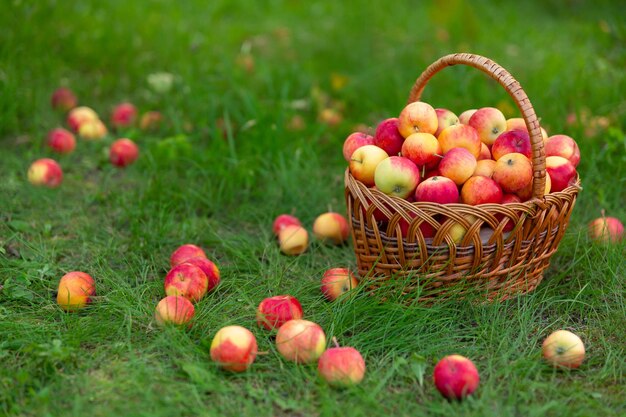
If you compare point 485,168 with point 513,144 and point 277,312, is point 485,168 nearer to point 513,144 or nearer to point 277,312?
point 513,144

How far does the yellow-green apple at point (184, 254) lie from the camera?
272 centimetres

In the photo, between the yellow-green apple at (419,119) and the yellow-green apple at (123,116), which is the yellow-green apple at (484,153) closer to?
the yellow-green apple at (419,119)

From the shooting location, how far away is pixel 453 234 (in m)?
2.29

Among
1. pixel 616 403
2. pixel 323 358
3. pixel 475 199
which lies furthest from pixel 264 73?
pixel 616 403

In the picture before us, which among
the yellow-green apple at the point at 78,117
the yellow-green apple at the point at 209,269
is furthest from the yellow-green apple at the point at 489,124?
the yellow-green apple at the point at 78,117

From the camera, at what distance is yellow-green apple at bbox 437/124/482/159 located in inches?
95.7

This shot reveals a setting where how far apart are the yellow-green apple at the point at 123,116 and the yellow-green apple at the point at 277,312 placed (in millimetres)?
2132

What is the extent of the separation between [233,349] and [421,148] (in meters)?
0.95

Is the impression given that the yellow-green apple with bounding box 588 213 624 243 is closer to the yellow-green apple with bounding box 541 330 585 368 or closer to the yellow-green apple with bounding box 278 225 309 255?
the yellow-green apple with bounding box 541 330 585 368

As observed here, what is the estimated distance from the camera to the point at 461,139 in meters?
2.43

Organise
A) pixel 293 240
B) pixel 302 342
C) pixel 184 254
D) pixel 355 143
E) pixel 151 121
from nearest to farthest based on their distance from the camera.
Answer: pixel 302 342
pixel 355 143
pixel 184 254
pixel 293 240
pixel 151 121

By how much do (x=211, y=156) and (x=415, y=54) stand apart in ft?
6.23

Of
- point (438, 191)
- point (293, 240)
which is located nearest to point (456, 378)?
point (438, 191)

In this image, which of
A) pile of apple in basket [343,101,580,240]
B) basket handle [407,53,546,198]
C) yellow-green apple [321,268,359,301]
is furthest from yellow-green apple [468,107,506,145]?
yellow-green apple [321,268,359,301]
